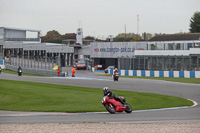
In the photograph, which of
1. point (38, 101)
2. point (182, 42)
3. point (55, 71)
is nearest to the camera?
point (38, 101)

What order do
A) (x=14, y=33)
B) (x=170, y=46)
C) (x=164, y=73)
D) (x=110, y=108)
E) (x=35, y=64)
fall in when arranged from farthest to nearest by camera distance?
(x=14, y=33), (x=170, y=46), (x=35, y=64), (x=164, y=73), (x=110, y=108)

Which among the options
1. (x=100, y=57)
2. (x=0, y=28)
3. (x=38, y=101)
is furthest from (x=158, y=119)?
(x=0, y=28)

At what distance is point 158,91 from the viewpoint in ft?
90.9

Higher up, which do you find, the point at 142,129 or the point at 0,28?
the point at 0,28

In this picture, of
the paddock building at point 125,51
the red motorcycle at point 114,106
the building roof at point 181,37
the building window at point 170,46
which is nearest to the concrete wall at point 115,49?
the paddock building at point 125,51

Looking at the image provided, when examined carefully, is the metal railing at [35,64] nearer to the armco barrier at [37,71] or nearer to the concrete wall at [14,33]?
the armco barrier at [37,71]

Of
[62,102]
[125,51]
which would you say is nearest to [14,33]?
[125,51]

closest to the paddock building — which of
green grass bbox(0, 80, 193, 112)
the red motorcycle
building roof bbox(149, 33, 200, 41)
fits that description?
building roof bbox(149, 33, 200, 41)

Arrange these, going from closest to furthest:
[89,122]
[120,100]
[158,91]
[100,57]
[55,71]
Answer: [89,122] → [120,100] → [158,91] → [55,71] → [100,57]

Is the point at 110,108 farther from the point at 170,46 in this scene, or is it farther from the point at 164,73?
the point at 170,46

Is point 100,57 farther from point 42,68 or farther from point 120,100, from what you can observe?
point 120,100

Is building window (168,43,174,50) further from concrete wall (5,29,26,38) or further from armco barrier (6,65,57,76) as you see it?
concrete wall (5,29,26,38)

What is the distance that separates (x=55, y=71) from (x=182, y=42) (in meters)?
24.4

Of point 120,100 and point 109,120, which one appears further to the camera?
point 120,100
